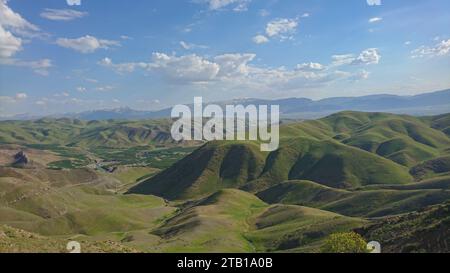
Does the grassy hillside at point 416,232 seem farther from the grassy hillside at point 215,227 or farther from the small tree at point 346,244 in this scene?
the grassy hillside at point 215,227

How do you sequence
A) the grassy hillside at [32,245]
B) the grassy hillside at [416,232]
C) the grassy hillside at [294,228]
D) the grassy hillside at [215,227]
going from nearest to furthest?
1. the grassy hillside at [32,245]
2. the grassy hillside at [416,232]
3. the grassy hillside at [294,228]
4. the grassy hillside at [215,227]

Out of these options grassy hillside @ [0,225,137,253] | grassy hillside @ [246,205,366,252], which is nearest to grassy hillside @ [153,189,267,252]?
grassy hillside @ [246,205,366,252]

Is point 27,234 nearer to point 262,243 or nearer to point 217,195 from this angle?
point 262,243

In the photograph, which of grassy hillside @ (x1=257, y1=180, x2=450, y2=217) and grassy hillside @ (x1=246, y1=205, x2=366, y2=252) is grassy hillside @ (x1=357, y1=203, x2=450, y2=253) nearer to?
grassy hillside @ (x1=246, y1=205, x2=366, y2=252)

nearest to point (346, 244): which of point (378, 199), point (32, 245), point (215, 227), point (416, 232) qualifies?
point (416, 232)

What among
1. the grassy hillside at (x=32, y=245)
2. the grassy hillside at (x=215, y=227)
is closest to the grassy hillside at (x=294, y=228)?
the grassy hillside at (x=215, y=227)

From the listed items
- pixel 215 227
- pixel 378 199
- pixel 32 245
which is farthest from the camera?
pixel 378 199

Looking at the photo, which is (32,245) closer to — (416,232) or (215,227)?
(416,232)
